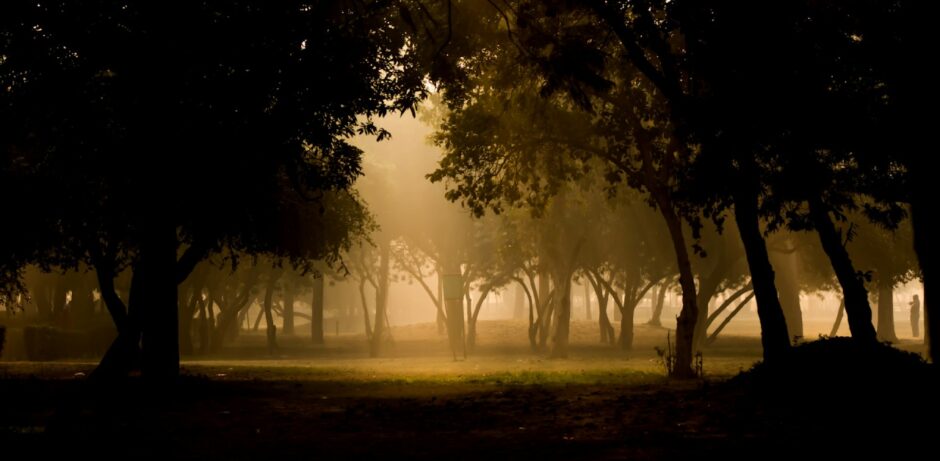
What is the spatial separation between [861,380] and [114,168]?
13045 mm

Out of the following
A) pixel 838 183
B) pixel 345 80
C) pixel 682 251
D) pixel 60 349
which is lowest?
pixel 60 349

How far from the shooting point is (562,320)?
125 ft

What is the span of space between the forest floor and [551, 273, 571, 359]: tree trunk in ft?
70.9

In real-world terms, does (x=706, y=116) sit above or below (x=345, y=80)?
below

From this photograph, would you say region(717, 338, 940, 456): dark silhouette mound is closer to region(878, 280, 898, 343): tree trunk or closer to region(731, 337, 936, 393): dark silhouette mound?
region(731, 337, 936, 393): dark silhouette mound

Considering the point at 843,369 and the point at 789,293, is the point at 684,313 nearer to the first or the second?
the point at 843,369

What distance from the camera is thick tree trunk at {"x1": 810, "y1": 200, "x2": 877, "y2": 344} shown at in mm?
14570

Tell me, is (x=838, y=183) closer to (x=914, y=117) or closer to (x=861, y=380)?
(x=914, y=117)

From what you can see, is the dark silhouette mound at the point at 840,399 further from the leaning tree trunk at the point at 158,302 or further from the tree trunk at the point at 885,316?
the tree trunk at the point at 885,316

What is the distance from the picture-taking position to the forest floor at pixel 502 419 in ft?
26.6

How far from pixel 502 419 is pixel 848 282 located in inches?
314

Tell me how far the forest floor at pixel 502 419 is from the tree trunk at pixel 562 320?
70.9ft

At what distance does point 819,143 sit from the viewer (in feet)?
45.2

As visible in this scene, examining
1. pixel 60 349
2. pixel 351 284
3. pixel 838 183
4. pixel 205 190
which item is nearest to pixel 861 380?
pixel 838 183
